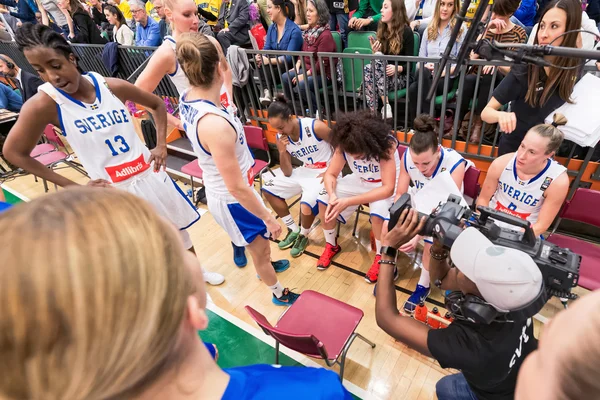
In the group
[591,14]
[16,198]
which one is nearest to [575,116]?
[591,14]

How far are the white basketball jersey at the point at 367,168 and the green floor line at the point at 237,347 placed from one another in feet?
5.35

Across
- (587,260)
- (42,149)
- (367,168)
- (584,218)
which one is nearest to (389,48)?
(367,168)

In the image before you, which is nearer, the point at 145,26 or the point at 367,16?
the point at 367,16

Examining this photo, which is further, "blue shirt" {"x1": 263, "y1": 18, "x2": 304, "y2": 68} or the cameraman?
"blue shirt" {"x1": 263, "y1": 18, "x2": 304, "y2": 68}

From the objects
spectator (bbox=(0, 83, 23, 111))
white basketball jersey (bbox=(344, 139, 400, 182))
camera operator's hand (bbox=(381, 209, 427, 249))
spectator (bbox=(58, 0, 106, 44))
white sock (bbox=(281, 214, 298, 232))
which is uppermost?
spectator (bbox=(58, 0, 106, 44))

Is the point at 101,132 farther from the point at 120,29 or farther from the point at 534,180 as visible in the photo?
the point at 120,29

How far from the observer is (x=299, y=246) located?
3318 millimetres

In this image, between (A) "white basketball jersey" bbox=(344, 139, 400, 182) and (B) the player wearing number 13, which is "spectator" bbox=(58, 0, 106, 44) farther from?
(A) "white basketball jersey" bbox=(344, 139, 400, 182)

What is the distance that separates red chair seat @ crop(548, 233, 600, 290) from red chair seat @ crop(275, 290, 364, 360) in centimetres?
144

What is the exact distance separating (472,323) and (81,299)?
131 cm

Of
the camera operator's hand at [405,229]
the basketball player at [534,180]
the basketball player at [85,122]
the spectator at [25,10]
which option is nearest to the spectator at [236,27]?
the basketball player at [85,122]

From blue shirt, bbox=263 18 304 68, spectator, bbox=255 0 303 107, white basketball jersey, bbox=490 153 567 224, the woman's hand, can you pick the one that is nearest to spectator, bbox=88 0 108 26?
spectator, bbox=255 0 303 107

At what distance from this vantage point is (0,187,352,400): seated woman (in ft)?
1.34

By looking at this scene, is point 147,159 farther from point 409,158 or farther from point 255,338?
point 409,158
